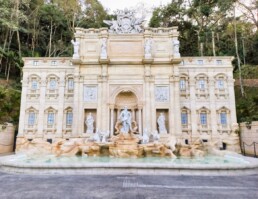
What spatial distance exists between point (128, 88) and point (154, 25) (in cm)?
1702

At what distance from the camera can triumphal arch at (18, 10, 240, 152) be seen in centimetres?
1741

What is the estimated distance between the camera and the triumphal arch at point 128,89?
17406 mm

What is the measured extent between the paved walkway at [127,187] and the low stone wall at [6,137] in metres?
10.5

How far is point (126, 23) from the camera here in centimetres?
1919

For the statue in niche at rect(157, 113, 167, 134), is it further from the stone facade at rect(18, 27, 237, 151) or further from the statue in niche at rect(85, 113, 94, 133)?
the statue in niche at rect(85, 113, 94, 133)

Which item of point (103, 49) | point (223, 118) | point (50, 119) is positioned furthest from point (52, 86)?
point (223, 118)

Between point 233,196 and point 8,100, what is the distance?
2046cm

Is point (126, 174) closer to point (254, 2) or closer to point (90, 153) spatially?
point (90, 153)

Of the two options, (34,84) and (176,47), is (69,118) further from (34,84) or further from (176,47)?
(176,47)

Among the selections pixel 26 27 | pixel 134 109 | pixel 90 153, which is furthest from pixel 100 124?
pixel 26 27

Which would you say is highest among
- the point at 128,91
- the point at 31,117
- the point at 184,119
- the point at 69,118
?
the point at 128,91

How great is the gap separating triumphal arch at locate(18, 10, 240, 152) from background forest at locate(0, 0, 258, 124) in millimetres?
5373

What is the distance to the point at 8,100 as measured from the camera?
1933 centimetres

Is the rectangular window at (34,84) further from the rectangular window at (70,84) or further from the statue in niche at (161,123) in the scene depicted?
the statue in niche at (161,123)
